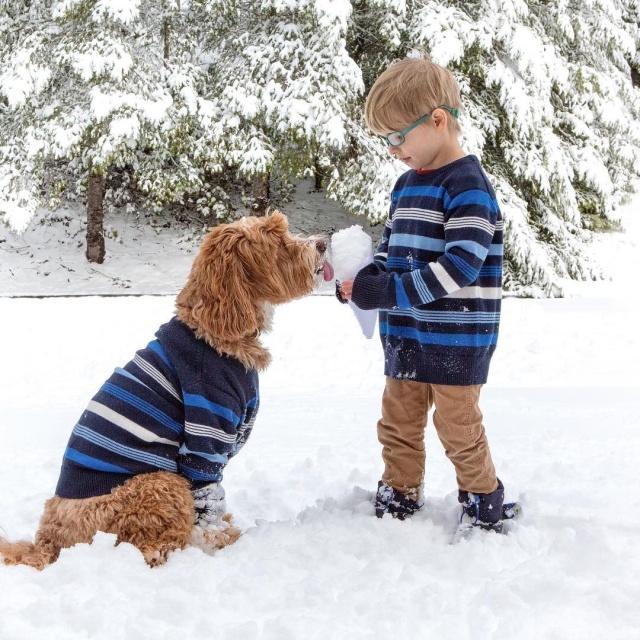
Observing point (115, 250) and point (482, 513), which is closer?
point (482, 513)

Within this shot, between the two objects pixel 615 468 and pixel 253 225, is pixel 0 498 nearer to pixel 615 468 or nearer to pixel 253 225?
pixel 253 225

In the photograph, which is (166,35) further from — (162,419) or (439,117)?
(162,419)

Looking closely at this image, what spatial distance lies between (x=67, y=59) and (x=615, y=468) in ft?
34.7

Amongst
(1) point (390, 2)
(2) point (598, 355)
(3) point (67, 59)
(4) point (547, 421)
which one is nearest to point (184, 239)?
(3) point (67, 59)

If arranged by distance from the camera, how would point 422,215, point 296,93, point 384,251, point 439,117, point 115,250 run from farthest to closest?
point 115,250 → point 296,93 → point 384,251 → point 422,215 → point 439,117

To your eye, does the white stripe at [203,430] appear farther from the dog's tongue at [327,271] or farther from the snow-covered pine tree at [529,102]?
the snow-covered pine tree at [529,102]

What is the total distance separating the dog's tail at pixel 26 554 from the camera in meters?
2.52

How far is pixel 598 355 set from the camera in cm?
732

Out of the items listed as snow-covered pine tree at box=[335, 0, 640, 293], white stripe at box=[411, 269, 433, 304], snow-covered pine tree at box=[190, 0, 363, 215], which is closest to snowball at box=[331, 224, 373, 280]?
white stripe at box=[411, 269, 433, 304]

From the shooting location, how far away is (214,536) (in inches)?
113

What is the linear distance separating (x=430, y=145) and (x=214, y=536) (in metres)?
1.94

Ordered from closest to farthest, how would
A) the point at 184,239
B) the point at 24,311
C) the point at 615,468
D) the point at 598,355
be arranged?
1. the point at 615,468
2. the point at 598,355
3. the point at 24,311
4. the point at 184,239

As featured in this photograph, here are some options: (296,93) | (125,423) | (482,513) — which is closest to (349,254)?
(125,423)

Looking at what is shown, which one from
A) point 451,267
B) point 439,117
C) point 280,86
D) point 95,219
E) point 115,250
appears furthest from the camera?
point 115,250
